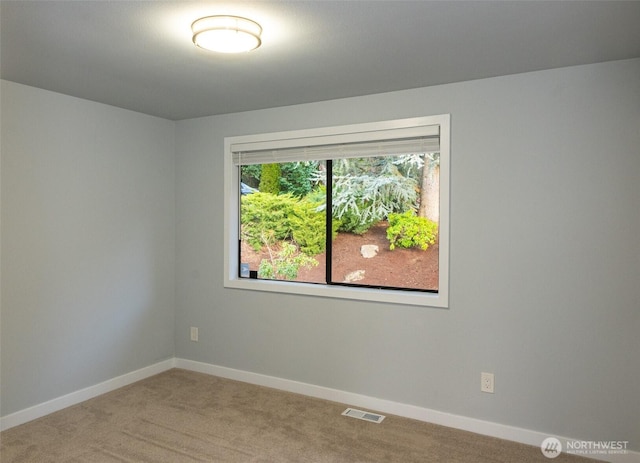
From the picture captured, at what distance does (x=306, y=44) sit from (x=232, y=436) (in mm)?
2404

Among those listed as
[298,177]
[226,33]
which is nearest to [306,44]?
[226,33]

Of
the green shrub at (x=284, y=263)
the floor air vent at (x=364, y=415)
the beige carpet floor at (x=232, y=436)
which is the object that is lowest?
the beige carpet floor at (x=232, y=436)

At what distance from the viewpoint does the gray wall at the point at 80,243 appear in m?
3.10

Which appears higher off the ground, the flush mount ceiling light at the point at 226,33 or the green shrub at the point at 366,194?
the flush mount ceiling light at the point at 226,33

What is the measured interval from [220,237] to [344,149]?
4.56ft

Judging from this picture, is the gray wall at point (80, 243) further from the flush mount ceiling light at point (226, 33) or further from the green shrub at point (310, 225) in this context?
the flush mount ceiling light at point (226, 33)

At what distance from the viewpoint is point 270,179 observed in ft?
13.6

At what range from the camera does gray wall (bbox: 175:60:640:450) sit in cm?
263

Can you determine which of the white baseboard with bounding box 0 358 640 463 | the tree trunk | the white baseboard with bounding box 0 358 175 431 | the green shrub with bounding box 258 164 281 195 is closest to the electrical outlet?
the white baseboard with bounding box 0 358 640 463

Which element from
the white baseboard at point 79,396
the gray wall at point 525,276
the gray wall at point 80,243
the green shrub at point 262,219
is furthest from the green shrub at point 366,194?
the white baseboard at point 79,396

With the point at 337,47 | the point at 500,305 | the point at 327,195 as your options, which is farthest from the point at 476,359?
the point at 337,47

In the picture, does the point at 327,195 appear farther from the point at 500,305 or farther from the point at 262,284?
the point at 500,305

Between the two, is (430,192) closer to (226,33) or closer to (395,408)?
(395,408)

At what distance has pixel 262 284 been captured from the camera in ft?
12.7
